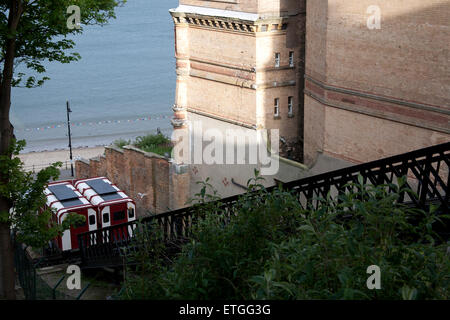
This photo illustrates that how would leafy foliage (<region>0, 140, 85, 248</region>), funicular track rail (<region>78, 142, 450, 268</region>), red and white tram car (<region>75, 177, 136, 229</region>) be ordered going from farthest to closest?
red and white tram car (<region>75, 177, 136, 229</region>), leafy foliage (<region>0, 140, 85, 248</region>), funicular track rail (<region>78, 142, 450, 268</region>)

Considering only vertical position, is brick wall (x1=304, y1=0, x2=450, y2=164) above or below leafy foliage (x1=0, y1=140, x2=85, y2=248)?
above

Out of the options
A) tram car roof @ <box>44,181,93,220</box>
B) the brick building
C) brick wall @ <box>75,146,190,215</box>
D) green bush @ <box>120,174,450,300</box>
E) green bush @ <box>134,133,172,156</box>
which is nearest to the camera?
green bush @ <box>120,174,450,300</box>

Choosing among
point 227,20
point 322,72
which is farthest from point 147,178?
point 322,72

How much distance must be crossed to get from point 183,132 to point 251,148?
5125mm

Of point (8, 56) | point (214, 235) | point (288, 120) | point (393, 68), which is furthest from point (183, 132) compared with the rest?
point (214, 235)

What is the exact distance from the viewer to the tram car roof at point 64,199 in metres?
25.3

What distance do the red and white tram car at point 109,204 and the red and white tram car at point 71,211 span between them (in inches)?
12.5

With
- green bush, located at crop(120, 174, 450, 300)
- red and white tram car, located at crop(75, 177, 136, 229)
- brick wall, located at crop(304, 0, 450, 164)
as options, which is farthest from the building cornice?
green bush, located at crop(120, 174, 450, 300)

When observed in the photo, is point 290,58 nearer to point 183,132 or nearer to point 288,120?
point 288,120

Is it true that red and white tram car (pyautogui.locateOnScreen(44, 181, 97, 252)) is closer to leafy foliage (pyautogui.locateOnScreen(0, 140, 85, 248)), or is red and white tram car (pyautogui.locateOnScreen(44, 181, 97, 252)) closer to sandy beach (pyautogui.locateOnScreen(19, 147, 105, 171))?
leafy foliage (pyautogui.locateOnScreen(0, 140, 85, 248))

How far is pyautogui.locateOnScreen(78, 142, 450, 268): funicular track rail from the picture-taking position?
31.8 ft

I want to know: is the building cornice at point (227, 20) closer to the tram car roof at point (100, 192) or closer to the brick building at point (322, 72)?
the brick building at point (322, 72)

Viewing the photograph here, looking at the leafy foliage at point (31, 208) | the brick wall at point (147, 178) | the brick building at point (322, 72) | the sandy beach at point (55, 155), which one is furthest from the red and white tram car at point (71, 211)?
the sandy beach at point (55, 155)

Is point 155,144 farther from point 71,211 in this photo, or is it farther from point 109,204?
point 71,211
